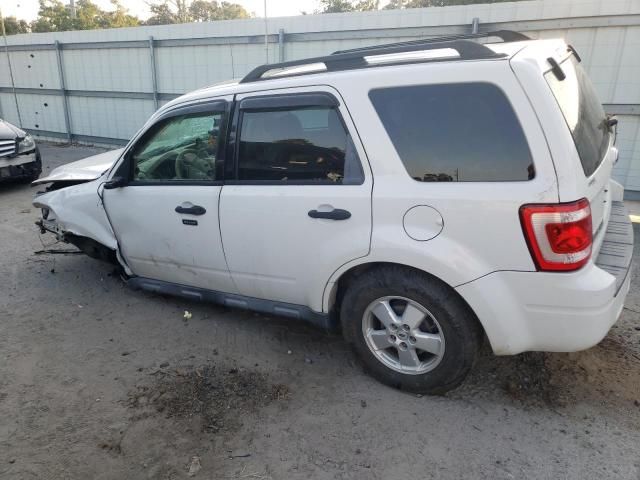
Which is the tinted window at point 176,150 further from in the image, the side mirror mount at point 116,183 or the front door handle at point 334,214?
the front door handle at point 334,214

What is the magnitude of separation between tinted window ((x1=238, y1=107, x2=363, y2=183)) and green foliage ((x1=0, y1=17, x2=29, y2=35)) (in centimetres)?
3923

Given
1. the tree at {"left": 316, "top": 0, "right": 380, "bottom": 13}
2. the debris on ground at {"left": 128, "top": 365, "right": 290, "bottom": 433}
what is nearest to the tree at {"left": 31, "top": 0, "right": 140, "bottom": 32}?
the tree at {"left": 316, "top": 0, "right": 380, "bottom": 13}

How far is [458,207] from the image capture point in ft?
8.30

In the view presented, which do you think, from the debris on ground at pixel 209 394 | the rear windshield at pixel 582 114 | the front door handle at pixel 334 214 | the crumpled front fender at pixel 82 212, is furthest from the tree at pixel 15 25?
the rear windshield at pixel 582 114

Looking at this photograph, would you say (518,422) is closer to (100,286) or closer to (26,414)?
(26,414)

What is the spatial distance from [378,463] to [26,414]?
2.14 meters

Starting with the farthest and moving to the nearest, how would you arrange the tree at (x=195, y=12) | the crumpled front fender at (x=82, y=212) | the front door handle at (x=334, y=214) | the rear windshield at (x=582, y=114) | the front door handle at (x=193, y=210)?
the tree at (x=195, y=12) < the crumpled front fender at (x=82, y=212) < the front door handle at (x=193, y=210) < the front door handle at (x=334, y=214) < the rear windshield at (x=582, y=114)

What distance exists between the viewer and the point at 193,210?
3477 millimetres

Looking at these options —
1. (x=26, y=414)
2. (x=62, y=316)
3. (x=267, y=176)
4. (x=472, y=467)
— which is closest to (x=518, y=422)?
(x=472, y=467)

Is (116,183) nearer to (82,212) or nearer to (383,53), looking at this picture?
(82,212)

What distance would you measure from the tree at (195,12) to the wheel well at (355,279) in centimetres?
4735

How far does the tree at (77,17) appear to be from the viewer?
3356cm

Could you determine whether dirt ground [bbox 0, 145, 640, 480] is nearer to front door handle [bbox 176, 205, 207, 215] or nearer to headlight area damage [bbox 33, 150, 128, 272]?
headlight area damage [bbox 33, 150, 128, 272]

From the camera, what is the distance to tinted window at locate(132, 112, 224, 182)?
359 cm
